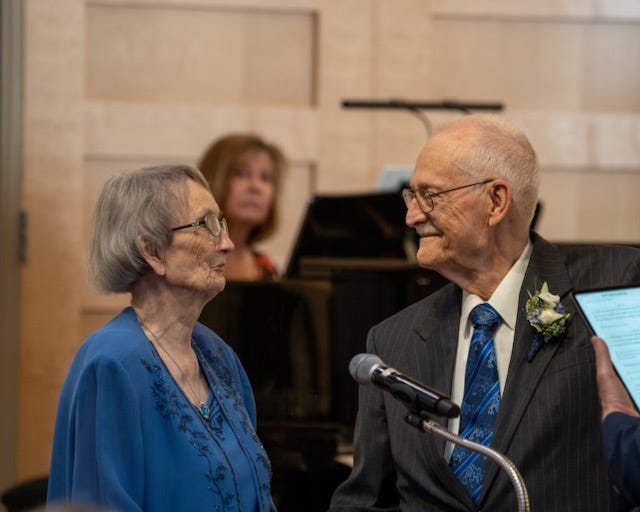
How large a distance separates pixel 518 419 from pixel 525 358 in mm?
155

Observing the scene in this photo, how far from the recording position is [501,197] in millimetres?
2754

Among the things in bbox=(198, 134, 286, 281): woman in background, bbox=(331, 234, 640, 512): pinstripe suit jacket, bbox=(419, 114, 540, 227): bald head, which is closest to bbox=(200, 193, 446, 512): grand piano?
bbox=(198, 134, 286, 281): woman in background

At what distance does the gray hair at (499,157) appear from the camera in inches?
108

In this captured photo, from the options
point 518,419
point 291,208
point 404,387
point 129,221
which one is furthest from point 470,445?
point 291,208

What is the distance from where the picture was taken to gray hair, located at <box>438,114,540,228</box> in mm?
2754

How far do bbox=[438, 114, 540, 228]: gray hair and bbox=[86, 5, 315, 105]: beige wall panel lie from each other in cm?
308

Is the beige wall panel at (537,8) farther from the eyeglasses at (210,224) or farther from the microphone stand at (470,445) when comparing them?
the microphone stand at (470,445)

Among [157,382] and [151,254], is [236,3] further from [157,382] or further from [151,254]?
[157,382]

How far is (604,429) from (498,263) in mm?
716

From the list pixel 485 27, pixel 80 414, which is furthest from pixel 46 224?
pixel 80 414

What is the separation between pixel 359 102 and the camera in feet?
17.2

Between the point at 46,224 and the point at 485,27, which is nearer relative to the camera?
the point at 46,224

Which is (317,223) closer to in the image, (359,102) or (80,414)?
(359,102)

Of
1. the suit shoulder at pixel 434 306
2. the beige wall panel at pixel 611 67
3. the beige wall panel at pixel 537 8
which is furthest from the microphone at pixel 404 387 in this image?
the beige wall panel at pixel 611 67
